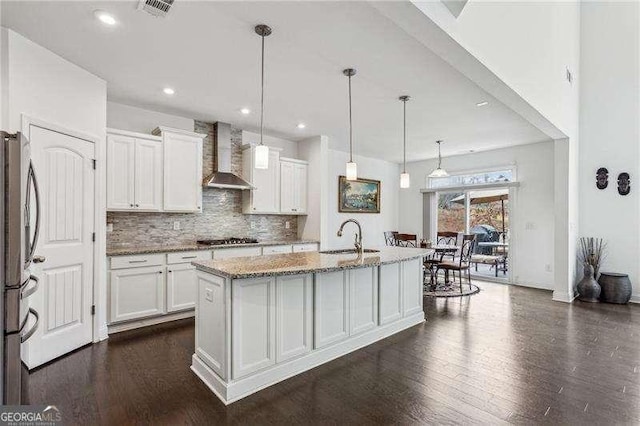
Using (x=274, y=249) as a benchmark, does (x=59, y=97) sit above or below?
above

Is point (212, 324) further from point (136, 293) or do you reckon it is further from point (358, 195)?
point (358, 195)

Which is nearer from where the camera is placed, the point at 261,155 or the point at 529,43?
the point at 261,155

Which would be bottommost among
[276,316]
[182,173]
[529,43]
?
[276,316]

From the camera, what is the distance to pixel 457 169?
7152mm

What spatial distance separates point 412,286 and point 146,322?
3202mm

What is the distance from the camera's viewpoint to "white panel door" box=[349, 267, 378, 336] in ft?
10.2

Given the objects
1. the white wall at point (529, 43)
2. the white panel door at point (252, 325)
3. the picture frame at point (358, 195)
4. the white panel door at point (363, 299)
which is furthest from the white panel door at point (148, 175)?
the picture frame at point (358, 195)

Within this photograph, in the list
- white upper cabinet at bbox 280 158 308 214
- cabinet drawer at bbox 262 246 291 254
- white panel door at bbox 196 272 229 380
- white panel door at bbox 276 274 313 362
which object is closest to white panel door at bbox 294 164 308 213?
white upper cabinet at bbox 280 158 308 214

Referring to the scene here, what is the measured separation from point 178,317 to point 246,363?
213 centimetres

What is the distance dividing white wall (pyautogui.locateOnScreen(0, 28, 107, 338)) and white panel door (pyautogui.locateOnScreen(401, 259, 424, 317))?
3.26 metres

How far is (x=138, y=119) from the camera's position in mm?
4203

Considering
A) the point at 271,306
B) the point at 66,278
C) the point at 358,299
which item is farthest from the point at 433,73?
the point at 66,278

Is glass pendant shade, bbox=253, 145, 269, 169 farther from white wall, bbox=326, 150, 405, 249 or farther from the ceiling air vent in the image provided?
white wall, bbox=326, 150, 405, 249

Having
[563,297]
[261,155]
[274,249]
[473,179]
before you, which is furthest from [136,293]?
[473,179]
